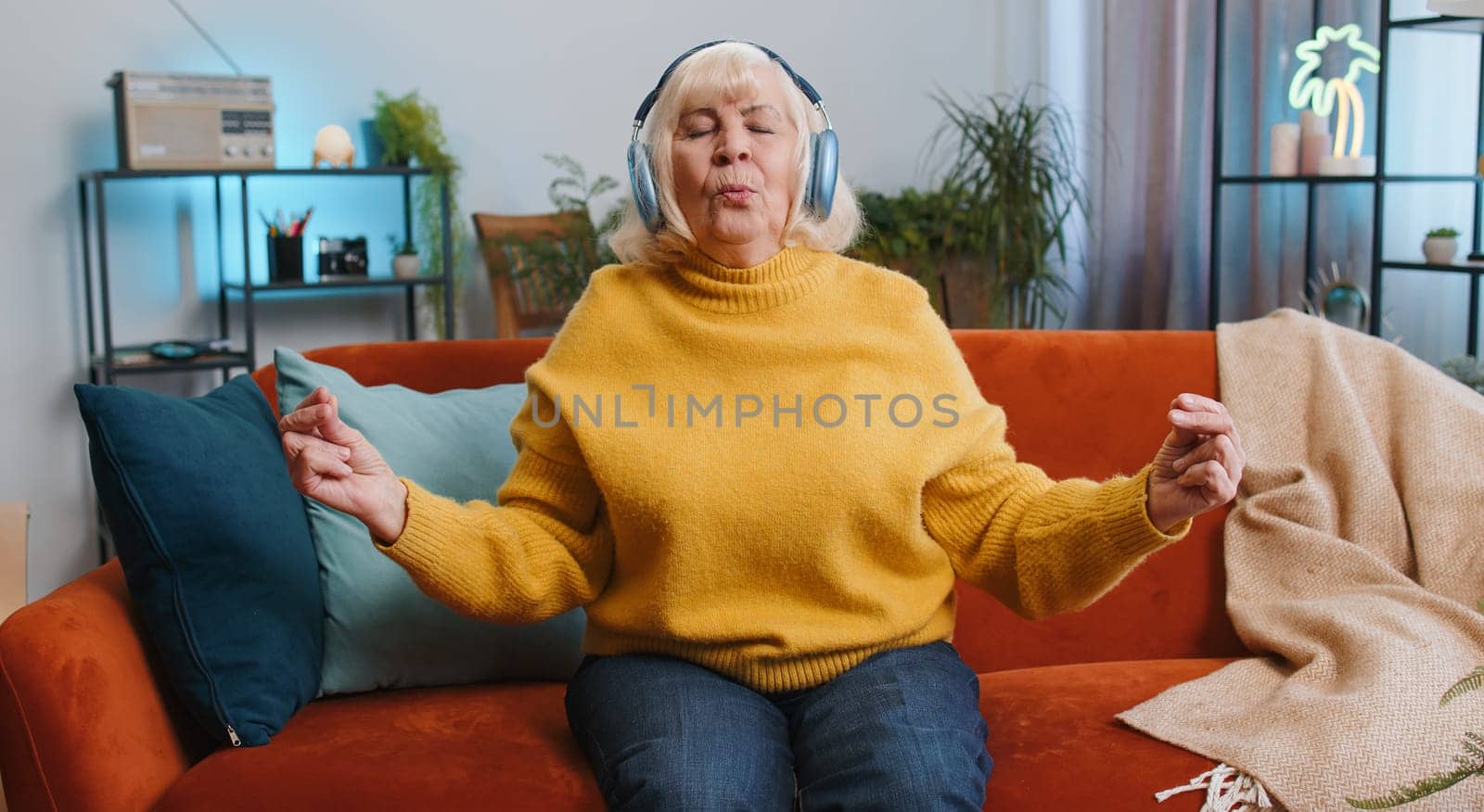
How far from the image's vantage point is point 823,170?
5.08 ft

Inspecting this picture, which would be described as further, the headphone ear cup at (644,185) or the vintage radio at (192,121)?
the vintage radio at (192,121)

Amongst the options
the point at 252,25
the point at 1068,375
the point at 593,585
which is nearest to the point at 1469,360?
the point at 1068,375

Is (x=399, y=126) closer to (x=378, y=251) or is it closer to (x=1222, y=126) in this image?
(x=378, y=251)

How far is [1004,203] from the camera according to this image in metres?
3.90

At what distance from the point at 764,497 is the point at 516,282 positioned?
111 inches

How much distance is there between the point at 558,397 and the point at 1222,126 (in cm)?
289

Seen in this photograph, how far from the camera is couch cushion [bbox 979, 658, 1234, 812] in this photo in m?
1.44

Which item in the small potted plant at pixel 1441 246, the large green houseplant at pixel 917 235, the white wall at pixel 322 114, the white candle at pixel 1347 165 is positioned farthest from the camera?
the large green houseplant at pixel 917 235

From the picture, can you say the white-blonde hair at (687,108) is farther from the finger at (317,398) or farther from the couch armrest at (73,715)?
the couch armrest at (73,715)

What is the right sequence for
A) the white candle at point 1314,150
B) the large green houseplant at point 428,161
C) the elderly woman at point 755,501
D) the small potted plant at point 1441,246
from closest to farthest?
the elderly woman at point 755,501, the small potted plant at point 1441,246, the white candle at point 1314,150, the large green houseplant at point 428,161

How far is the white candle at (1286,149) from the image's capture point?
136 inches

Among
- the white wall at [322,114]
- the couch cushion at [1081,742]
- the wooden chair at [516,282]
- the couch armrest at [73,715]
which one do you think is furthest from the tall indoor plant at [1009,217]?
the couch armrest at [73,715]

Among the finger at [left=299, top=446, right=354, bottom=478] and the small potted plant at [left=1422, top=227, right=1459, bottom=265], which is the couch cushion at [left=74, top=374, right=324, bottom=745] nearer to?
the finger at [left=299, top=446, right=354, bottom=478]

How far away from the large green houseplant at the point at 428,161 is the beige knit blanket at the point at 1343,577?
2.57 m
